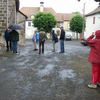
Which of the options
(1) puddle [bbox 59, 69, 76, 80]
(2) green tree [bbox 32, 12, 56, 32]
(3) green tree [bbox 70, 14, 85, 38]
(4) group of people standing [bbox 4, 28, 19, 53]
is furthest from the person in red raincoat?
(3) green tree [bbox 70, 14, 85, 38]

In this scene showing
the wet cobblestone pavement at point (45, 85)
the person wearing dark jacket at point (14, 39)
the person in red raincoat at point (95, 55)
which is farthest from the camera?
the person wearing dark jacket at point (14, 39)

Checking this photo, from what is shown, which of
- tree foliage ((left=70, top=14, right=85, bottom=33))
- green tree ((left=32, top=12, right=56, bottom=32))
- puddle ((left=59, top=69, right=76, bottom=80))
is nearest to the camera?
puddle ((left=59, top=69, right=76, bottom=80))

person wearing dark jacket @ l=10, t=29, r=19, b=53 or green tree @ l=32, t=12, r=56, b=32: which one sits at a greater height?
green tree @ l=32, t=12, r=56, b=32

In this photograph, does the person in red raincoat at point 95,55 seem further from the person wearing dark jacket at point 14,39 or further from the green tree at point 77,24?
the green tree at point 77,24

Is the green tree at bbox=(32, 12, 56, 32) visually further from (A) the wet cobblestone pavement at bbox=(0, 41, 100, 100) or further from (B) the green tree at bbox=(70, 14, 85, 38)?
(A) the wet cobblestone pavement at bbox=(0, 41, 100, 100)

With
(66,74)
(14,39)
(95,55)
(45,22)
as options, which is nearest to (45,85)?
(95,55)

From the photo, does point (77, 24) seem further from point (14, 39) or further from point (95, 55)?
point (95, 55)

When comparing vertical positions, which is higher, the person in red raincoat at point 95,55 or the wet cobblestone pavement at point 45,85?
the person in red raincoat at point 95,55

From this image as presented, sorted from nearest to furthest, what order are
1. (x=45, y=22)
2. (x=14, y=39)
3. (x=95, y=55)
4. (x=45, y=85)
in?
(x=95, y=55) → (x=45, y=85) → (x=14, y=39) → (x=45, y=22)

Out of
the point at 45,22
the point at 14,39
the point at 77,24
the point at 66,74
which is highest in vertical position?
the point at 45,22

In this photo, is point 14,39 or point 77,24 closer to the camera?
point 14,39

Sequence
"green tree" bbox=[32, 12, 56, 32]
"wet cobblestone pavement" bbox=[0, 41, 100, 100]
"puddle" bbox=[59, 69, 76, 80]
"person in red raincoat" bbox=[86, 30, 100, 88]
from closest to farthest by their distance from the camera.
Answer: "wet cobblestone pavement" bbox=[0, 41, 100, 100]
"person in red raincoat" bbox=[86, 30, 100, 88]
"puddle" bbox=[59, 69, 76, 80]
"green tree" bbox=[32, 12, 56, 32]

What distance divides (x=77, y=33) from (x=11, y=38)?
2510 inches

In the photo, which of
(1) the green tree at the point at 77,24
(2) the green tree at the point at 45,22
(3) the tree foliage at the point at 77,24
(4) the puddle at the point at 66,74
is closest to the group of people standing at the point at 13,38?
(4) the puddle at the point at 66,74
